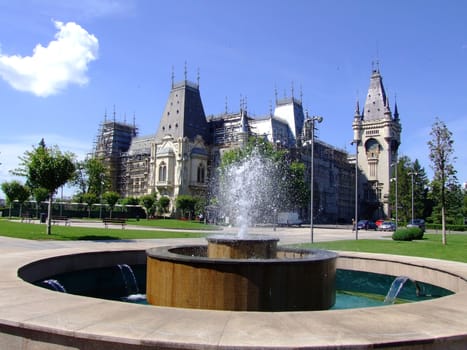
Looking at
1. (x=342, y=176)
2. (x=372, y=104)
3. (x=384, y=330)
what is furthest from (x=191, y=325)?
(x=372, y=104)

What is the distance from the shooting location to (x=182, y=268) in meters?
7.79

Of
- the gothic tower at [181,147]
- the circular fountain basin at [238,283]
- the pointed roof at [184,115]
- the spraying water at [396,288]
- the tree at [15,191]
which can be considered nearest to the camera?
the circular fountain basin at [238,283]

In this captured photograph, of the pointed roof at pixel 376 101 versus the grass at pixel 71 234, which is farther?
the pointed roof at pixel 376 101

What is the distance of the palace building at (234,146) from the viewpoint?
83062 millimetres

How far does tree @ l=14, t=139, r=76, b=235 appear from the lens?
82.7 ft

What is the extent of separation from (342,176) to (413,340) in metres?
107

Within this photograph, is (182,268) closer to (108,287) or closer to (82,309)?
(82,309)

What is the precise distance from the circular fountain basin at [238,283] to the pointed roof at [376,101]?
106 metres

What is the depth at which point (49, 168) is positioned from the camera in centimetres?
2525

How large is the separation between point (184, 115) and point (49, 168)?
62309 mm

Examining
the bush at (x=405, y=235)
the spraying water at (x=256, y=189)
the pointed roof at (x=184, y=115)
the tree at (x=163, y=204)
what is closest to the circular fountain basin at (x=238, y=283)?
the spraying water at (x=256, y=189)

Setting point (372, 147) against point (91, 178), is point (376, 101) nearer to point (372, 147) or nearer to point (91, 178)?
point (372, 147)

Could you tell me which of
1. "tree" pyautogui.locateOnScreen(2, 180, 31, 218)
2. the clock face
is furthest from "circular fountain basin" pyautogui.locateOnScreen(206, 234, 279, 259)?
the clock face

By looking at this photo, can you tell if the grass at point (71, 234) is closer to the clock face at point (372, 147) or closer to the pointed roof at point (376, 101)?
the clock face at point (372, 147)
